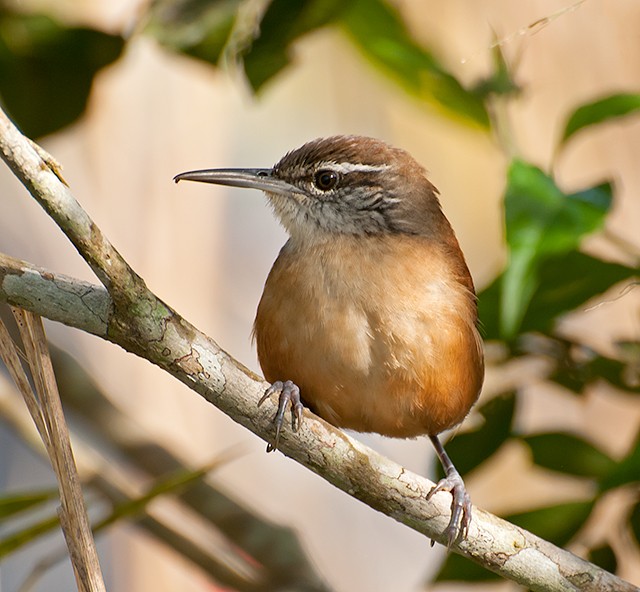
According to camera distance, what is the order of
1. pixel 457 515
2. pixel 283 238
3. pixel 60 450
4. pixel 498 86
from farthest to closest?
1. pixel 283 238
2. pixel 498 86
3. pixel 457 515
4. pixel 60 450

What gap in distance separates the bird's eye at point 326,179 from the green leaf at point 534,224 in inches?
26.4

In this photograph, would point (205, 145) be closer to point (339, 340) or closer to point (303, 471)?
point (303, 471)

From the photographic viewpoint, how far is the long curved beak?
3.08 metres

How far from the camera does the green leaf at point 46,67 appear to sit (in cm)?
323

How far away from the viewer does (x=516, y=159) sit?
9.07ft

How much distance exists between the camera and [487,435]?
3.21 m

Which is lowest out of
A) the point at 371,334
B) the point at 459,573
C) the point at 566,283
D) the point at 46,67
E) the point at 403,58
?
the point at 459,573

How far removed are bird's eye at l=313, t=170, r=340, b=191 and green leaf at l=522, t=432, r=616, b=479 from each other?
3.19ft

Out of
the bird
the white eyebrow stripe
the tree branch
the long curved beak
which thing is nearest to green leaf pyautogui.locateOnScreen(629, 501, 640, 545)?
the bird

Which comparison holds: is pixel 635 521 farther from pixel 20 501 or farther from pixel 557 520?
pixel 20 501

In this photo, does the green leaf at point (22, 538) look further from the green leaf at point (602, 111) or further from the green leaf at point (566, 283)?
the green leaf at point (602, 111)

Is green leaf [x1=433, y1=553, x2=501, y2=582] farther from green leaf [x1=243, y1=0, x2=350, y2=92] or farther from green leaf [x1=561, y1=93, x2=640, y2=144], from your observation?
green leaf [x1=243, y1=0, x2=350, y2=92]

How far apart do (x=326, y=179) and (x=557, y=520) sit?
3.92 feet

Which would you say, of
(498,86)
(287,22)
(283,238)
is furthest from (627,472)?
(283,238)
